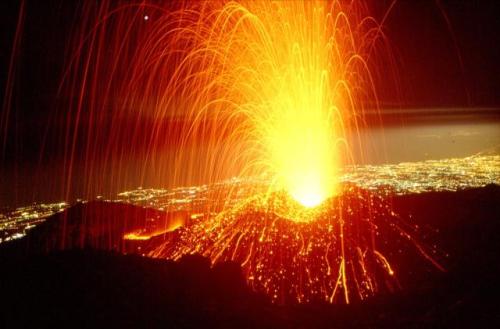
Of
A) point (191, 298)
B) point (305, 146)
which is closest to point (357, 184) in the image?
point (305, 146)

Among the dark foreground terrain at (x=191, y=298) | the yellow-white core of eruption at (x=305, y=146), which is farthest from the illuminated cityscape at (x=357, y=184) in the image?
the dark foreground terrain at (x=191, y=298)

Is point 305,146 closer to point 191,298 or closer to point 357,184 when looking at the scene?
point 191,298

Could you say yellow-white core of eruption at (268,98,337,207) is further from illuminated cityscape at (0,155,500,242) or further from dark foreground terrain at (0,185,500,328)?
illuminated cityscape at (0,155,500,242)

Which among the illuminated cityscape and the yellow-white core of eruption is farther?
the illuminated cityscape

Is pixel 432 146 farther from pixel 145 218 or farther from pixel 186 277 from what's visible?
pixel 186 277

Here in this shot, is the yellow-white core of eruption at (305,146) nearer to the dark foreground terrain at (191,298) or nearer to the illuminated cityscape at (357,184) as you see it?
the dark foreground terrain at (191,298)

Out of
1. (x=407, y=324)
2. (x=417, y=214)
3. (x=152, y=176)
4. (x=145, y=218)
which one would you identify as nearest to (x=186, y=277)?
(x=407, y=324)

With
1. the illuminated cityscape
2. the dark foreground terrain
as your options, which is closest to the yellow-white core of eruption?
the dark foreground terrain

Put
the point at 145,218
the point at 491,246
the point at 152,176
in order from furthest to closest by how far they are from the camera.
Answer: the point at 152,176 → the point at 145,218 → the point at 491,246
